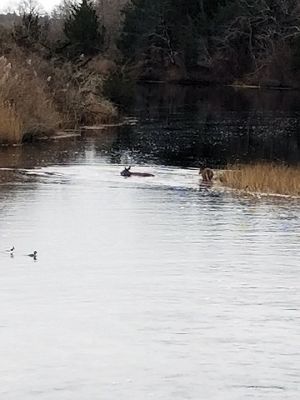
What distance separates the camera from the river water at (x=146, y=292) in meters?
6.67

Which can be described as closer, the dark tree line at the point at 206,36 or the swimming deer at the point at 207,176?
the swimming deer at the point at 207,176

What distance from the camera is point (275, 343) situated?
750cm

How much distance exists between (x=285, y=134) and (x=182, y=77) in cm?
4779

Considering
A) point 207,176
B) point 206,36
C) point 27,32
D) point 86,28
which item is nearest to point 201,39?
point 206,36

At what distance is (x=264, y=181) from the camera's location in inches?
720

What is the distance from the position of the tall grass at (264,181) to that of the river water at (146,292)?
24.1 inches

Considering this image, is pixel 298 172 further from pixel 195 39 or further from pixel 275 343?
pixel 195 39

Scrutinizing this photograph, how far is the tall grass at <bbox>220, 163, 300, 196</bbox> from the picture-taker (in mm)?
17750

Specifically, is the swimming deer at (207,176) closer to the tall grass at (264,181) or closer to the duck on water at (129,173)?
the tall grass at (264,181)

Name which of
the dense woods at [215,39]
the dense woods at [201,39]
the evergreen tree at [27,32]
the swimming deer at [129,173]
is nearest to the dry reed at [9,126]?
the swimming deer at [129,173]

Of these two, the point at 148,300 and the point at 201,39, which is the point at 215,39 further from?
the point at 148,300

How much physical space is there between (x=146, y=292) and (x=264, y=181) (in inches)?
375

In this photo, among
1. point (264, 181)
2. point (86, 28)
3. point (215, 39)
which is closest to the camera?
point (264, 181)

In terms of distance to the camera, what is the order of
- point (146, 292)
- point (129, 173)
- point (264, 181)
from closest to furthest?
1. point (146, 292)
2. point (264, 181)
3. point (129, 173)
